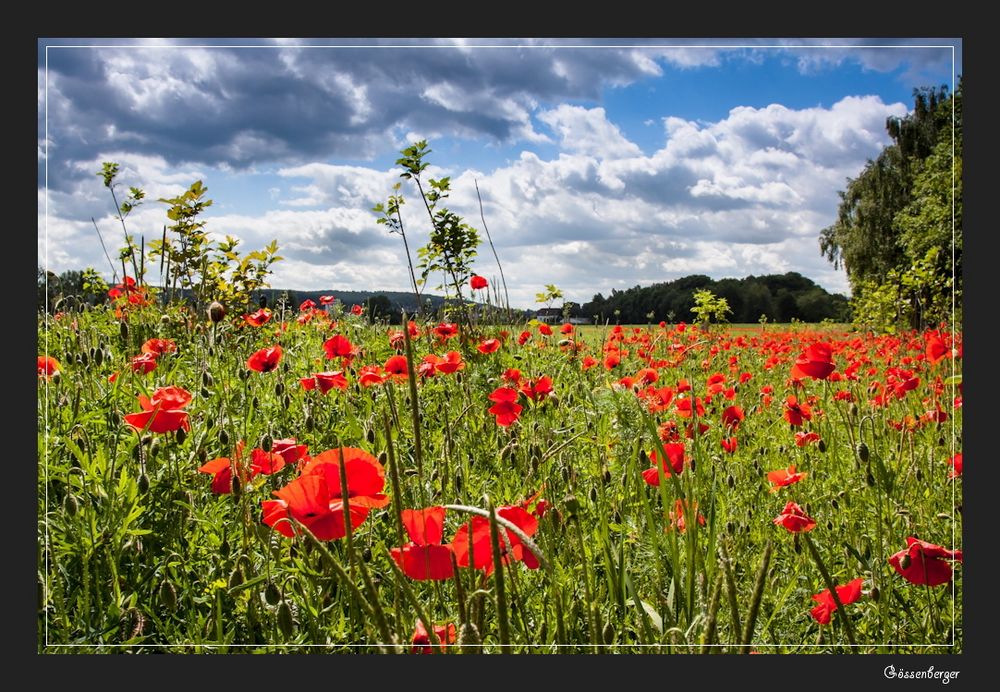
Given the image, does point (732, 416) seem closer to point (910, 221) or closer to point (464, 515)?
point (910, 221)

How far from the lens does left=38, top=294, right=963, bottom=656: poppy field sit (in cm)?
122

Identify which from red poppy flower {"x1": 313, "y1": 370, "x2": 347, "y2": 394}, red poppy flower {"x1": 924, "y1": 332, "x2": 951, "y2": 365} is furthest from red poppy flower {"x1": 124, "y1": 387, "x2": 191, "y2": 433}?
red poppy flower {"x1": 924, "y1": 332, "x2": 951, "y2": 365}

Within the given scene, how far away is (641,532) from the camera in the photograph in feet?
6.68

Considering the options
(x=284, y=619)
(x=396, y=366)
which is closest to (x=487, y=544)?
(x=284, y=619)

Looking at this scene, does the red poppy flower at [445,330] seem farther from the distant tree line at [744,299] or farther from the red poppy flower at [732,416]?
the red poppy flower at [732,416]

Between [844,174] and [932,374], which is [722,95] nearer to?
[844,174]

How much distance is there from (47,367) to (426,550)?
1705 mm

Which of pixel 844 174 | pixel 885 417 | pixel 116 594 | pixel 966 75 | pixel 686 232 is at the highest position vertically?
pixel 966 75

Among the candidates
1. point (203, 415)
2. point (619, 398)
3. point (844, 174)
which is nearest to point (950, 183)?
point (844, 174)

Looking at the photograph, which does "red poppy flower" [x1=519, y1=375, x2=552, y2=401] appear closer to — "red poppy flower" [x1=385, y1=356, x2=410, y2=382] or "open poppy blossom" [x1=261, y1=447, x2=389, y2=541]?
"red poppy flower" [x1=385, y1=356, x2=410, y2=382]

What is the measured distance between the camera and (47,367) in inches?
84.4

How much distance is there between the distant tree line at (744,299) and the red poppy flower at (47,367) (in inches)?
77.3

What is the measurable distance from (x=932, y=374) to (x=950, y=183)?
149cm

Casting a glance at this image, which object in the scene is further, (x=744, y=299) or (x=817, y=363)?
(x=744, y=299)
